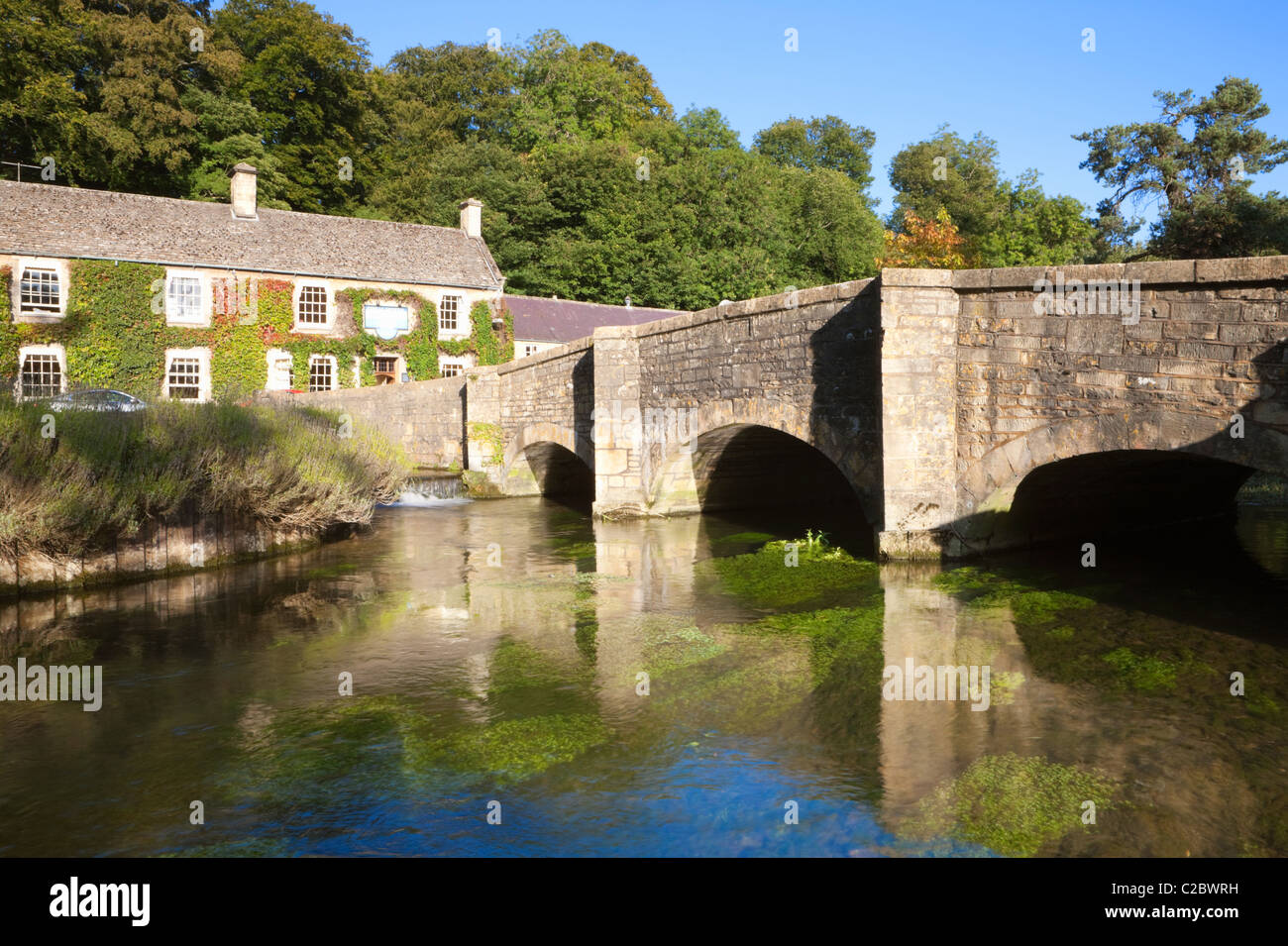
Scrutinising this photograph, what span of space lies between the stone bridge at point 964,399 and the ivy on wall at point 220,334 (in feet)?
50.1

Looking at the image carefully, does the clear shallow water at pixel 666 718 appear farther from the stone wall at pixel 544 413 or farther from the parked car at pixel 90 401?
the stone wall at pixel 544 413

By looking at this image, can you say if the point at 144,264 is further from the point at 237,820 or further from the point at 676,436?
the point at 237,820

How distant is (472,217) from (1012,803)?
32.6 metres

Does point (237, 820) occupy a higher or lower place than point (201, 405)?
lower

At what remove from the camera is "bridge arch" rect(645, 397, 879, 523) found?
34.5ft

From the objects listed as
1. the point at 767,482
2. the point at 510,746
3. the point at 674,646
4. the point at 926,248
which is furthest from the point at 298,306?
the point at 510,746

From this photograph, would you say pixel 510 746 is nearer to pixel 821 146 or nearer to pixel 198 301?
pixel 198 301

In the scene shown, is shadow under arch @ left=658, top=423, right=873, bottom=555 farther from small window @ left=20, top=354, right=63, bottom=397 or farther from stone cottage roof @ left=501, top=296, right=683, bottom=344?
small window @ left=20, top=354, right=63, bottom=397

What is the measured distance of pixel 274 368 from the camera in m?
28.8

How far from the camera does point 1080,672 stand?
245 inches

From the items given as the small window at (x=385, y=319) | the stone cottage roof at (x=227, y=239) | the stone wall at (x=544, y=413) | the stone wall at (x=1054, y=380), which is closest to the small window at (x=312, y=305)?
the stone cottage roof at (x=227, y=239)

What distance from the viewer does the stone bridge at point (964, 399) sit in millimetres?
6988
